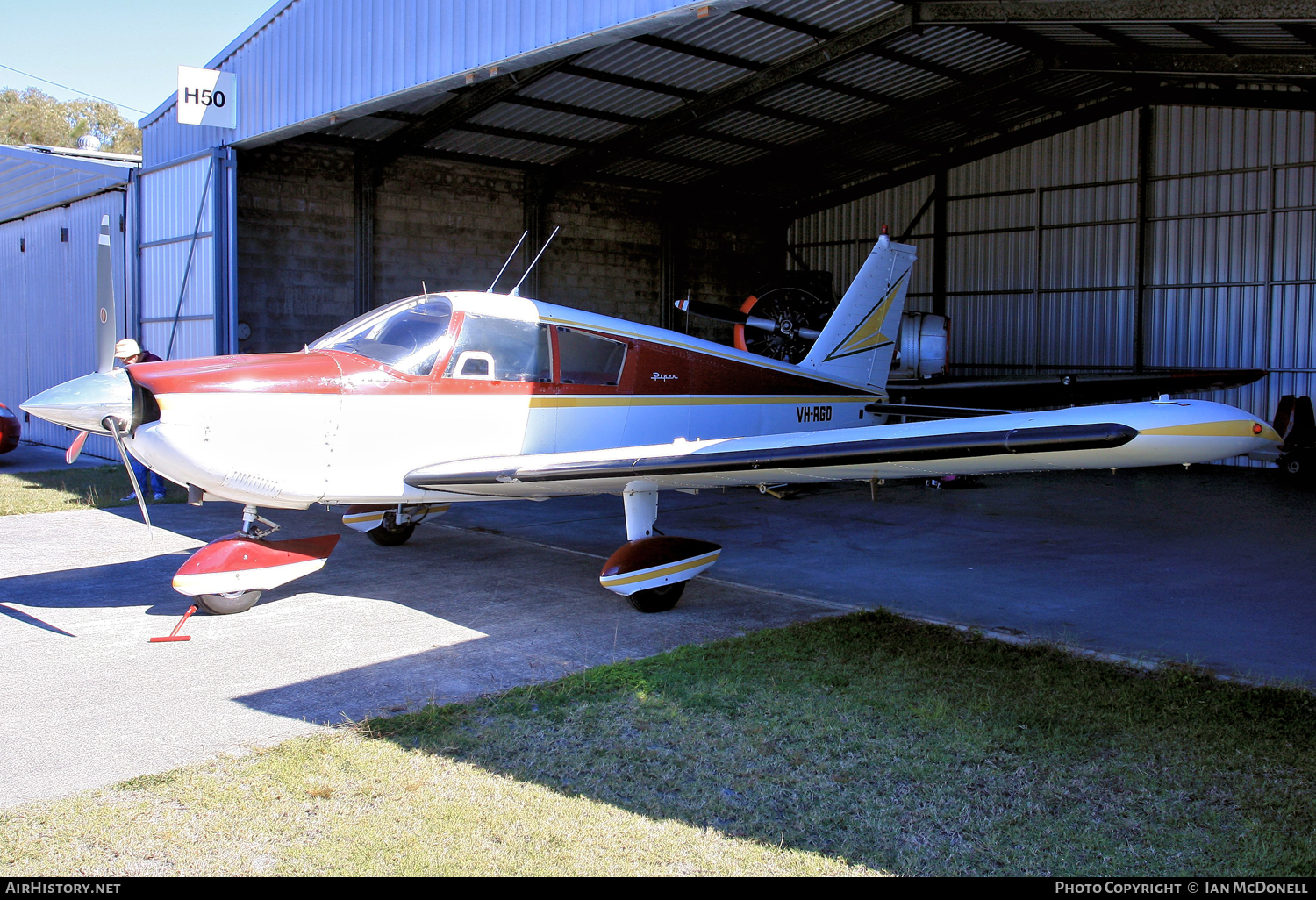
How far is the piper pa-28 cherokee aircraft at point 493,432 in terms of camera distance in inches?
180

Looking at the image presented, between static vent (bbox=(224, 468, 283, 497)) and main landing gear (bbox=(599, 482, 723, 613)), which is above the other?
static vent (bbox=(224, 468, 283, 497))

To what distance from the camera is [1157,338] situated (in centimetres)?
1739

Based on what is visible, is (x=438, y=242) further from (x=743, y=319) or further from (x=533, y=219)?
(x=743, y=319)

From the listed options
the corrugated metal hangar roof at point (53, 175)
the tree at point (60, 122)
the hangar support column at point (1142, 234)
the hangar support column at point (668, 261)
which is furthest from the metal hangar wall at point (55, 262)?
the tree at point (60, 122)

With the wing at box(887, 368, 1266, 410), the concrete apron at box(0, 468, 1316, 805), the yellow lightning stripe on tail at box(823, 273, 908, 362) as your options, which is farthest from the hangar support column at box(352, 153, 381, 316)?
the yellow lightning stripe on tail at box(823, 273, 908, 362)

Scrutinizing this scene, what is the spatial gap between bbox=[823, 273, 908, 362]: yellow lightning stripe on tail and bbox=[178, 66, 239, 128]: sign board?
861 centimetres

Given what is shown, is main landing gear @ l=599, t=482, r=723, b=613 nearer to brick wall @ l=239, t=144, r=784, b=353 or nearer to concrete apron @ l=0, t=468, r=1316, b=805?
concrete apron @ l=0, t=468, r=1316, b=805

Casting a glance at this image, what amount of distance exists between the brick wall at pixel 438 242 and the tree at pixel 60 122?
5000 cm

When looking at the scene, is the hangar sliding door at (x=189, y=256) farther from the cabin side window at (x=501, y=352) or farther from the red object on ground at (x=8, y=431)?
the cabin side window at (x=501, y=352)

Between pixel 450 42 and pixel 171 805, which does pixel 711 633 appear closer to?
pixel 171 805

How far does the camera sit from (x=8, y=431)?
14.9 metres

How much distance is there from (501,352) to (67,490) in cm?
845

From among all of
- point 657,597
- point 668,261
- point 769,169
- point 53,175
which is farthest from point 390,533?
point 769,169

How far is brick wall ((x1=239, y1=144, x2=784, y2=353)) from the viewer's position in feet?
49.0
